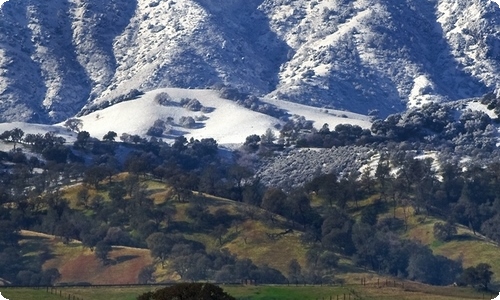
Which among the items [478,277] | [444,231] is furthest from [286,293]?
[444,231]

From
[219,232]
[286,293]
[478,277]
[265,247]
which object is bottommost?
[219,232]

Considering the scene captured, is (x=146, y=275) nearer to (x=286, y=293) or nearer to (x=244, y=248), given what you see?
(x=244, y=248)

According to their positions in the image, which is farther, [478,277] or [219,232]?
[219,232]

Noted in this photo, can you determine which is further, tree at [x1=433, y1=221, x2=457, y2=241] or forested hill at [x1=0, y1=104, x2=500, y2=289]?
tree at [x1=433, y1=221, x2=457, y2=241]

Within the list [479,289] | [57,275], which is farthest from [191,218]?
[479,289]

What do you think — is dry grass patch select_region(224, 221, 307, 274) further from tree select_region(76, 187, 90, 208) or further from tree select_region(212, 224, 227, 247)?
tree select_region(76, 187, 90, 208)

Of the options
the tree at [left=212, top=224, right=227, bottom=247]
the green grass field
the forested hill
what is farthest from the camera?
the tree at [left=212, top=224, right=227, bottom=247]

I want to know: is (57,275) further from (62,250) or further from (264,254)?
(264,254)

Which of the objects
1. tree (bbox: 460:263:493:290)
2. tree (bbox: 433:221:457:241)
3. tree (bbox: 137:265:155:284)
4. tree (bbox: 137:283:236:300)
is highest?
tree (bbox: 137:283:236:300)

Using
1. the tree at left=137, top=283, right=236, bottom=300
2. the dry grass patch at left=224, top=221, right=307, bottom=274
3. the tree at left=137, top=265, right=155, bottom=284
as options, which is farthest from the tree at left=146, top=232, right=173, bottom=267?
the tree at left=137, top=283, right=236, bottom=300
